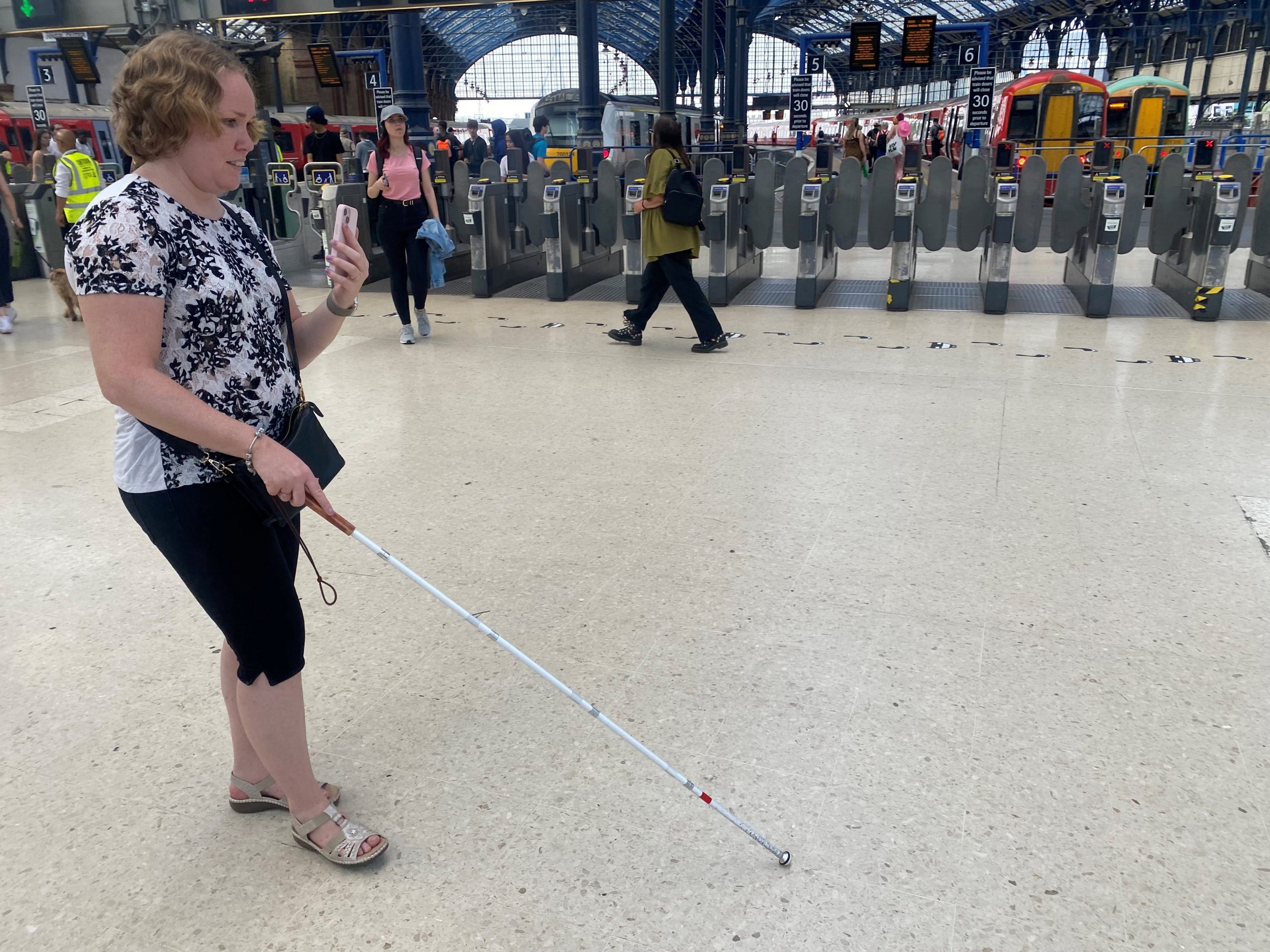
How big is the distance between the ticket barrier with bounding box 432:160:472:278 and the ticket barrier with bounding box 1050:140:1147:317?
17.7ft

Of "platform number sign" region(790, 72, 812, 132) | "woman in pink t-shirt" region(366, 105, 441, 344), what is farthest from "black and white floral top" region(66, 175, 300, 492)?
"platform number sign" region(790, 72, 812, 132)

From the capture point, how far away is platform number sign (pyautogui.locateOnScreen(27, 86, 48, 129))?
14453mm

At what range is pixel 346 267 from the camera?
1912 millimetres

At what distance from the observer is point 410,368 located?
608cm

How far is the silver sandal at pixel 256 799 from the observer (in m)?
2.13

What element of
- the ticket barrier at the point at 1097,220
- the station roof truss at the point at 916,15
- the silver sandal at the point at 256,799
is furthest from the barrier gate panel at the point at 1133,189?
the station roof truss at the point at 916,15

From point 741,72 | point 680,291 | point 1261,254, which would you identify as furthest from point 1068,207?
point 741,72

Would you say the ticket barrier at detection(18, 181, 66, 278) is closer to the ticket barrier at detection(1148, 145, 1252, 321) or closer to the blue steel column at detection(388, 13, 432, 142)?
the blue steel column at detection(388, 13, 432, 142)

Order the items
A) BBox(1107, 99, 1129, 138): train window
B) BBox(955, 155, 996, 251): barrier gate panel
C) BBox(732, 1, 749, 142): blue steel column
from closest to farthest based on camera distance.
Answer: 1. BBox(955, 155, 996, 251): barrier gate panel
2. BBox(1107, 99, 1129, 138): train window
3. BBox(732, 1, 749, 142): blue steel column

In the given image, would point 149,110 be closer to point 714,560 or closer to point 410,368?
point 714,560

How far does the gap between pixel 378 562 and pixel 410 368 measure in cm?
292

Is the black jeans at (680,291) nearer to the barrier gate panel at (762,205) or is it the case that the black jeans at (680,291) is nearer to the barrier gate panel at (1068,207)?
the barrier gate panel at (762,205)

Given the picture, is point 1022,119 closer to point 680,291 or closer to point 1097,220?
point 1097,220

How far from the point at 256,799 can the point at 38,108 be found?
16.4m
